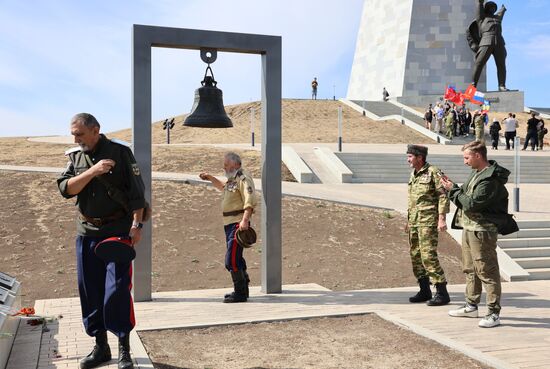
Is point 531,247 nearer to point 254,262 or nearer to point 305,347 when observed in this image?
point 254,262

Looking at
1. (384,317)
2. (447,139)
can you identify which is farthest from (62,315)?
(447,139)

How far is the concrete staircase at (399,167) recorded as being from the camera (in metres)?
19.3

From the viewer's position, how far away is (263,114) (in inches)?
271

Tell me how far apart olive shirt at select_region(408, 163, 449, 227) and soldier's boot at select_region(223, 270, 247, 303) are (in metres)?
1.95

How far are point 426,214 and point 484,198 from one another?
1.03m

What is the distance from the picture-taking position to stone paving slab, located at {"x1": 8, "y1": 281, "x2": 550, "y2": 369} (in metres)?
4.39

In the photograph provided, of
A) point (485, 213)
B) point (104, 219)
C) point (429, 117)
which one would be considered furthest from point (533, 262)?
point (429, 117)

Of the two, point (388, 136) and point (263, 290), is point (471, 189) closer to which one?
point (263, 290)

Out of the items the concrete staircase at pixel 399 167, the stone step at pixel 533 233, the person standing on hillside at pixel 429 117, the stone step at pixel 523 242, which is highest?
the person standing on hillside at pixel 429 117

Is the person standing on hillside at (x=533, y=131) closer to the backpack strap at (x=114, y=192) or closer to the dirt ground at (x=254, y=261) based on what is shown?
the dirt ground at (x=254, y=261)

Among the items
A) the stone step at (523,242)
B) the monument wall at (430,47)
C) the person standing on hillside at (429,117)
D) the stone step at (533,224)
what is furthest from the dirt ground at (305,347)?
the monument wall at (430,47)

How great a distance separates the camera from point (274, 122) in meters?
6.95

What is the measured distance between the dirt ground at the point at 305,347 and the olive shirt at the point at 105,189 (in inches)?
41.8

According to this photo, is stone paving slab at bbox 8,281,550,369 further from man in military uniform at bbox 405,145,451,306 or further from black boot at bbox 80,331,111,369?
man in military uniform at bbox 405,145,451,306
